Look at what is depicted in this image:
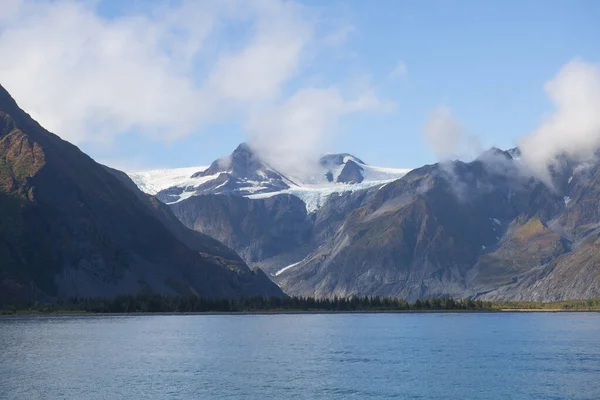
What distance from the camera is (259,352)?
7485 inches

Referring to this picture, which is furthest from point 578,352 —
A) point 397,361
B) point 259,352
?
point 259,352

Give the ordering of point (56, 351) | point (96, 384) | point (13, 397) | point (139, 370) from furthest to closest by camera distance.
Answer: point (56, 351) → point (139, 370) → point (96, 384) → point (13, 397)

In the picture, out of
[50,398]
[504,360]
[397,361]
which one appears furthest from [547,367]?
[50,398]

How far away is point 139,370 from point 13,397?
34.8 meters

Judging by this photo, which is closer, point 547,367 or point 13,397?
point 13,397

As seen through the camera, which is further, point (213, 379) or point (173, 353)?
point (173, 353)

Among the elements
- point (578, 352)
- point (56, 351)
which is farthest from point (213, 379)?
point (578, 352)

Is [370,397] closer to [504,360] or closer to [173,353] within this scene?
[504,360]

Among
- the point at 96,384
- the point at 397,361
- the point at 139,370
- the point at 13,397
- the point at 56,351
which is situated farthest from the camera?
the point at 56,351

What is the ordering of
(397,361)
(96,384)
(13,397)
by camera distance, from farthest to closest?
(397,361) < (96,384) < (13,397)

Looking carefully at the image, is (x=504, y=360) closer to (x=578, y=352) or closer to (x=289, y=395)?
(x=578, y=352)

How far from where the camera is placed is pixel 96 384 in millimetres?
133125

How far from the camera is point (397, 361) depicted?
171875 mm

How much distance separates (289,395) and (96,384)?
30020 millimetres
